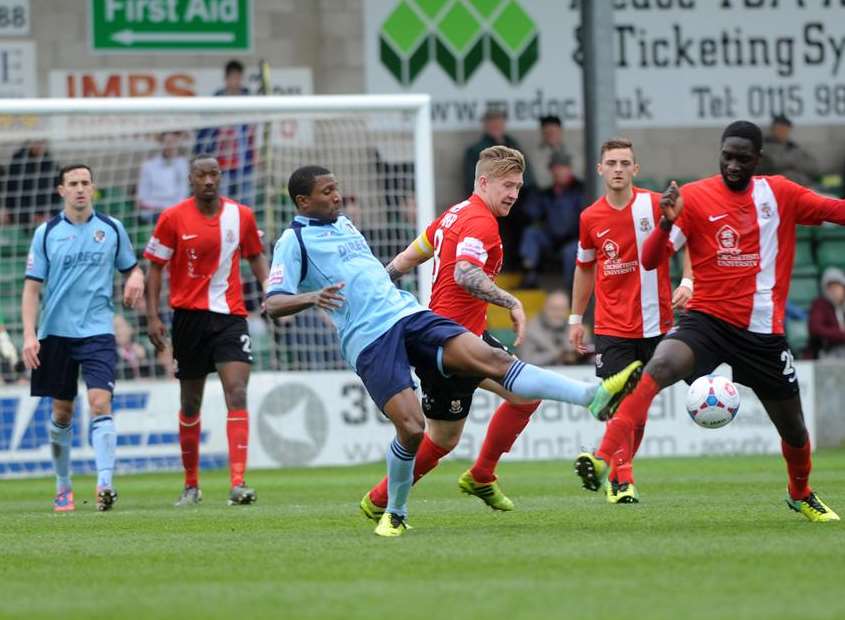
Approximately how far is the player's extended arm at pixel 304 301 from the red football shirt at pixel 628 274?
309 centimetres

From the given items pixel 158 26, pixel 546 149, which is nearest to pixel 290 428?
pixel 546 149

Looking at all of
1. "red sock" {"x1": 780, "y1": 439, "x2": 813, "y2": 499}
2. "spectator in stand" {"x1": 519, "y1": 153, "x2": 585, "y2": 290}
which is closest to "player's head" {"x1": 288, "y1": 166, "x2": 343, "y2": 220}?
"red sock" {"x1": 780, "y1": 439, "x2": 813, "y2": 499}

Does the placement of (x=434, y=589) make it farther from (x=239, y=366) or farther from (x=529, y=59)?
(x=529, y=59)

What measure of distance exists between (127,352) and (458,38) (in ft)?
22.1

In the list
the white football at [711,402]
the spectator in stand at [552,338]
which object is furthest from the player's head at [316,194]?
the spectator in stand at [552,338]

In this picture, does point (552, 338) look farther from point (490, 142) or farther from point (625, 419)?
point (625, 419)

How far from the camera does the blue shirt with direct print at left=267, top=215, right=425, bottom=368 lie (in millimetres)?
8023

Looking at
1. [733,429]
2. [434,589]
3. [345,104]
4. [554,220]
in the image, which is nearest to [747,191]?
[434,589]

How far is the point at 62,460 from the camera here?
11391 mm

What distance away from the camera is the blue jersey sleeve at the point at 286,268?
26.3 ft

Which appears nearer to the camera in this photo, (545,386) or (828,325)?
(545,386)

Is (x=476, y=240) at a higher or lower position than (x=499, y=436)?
higher

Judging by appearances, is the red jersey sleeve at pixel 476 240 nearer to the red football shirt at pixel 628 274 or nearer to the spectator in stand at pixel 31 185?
the red football shirt at pixel 628 274

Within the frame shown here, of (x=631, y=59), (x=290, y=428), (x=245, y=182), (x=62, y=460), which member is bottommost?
(x=290, y=428)
